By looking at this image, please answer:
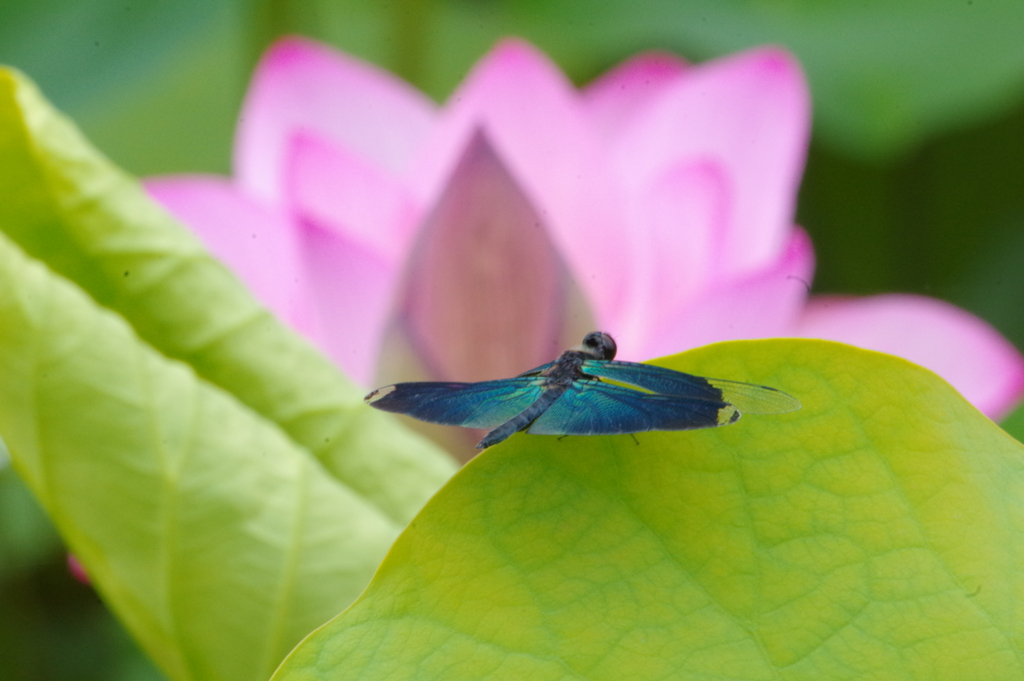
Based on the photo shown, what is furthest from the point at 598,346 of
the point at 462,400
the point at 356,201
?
the point at 356,201

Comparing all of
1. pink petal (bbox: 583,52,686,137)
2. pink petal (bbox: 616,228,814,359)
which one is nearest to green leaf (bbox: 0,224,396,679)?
pink petal (bbox: 616,228,814,359)

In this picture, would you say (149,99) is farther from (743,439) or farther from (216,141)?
(743,439)

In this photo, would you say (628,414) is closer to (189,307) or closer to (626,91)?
(189,307)

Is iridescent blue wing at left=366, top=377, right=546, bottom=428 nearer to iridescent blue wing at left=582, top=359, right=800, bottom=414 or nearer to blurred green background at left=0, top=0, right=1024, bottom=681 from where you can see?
iridescent blue wing at left=582, top=359, right=800, bottom=414

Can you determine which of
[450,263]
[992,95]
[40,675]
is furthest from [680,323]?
[992,95]

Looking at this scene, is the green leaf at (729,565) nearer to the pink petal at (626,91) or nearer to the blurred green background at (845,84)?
the pink petal at (626,91)
